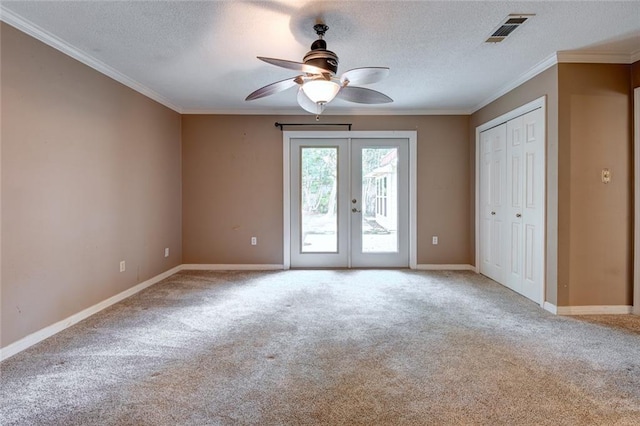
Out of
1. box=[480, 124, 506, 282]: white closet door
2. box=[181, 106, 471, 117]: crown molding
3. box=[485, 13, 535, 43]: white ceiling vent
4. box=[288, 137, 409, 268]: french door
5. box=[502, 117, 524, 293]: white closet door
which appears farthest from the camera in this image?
box=[288, 137, 409, 268]: french door

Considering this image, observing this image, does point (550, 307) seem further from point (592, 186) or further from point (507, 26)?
point (507, 26)

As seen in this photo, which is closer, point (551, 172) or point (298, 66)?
point (298, 66)

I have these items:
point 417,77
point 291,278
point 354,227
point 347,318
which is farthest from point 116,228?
point 417,77

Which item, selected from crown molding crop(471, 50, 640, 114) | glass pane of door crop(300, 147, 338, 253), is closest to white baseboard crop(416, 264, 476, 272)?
glass pane of door crop(300, 147, 338, 253)

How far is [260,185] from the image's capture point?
16.1 ft

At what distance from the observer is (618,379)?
6.30ft

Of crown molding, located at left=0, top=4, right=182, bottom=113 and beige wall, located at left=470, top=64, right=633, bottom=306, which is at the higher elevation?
crown molding, located at left=0, top=4, right=182, bottom=113

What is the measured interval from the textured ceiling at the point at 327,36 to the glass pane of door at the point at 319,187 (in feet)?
4.84

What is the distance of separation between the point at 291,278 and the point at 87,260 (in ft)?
7.56

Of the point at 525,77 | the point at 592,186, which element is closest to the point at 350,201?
the point at 525,77

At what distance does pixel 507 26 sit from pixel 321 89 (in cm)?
152

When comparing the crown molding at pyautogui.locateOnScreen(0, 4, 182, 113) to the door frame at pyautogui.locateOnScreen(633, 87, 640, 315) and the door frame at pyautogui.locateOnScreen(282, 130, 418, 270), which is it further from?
the door frame at pyautogui.locateOnScreen(633, 87, 640, 315)

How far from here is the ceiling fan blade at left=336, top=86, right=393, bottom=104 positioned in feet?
8.80

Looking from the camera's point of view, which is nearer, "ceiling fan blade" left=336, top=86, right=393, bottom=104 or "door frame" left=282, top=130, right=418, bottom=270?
→ "ceiling fan blade" left=336, top=86, right=393, bottom=104
